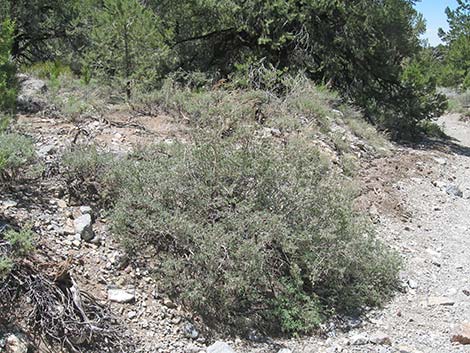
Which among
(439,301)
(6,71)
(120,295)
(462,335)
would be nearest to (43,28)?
(6,71)

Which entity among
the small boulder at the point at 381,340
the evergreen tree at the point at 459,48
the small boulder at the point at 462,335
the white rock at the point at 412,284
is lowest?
the small boulder at the point at 381,340

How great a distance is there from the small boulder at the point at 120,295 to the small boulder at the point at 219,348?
0.70 metres

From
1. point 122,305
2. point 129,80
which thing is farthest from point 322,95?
point 122,305

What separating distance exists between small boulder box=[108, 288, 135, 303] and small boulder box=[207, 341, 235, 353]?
70cm

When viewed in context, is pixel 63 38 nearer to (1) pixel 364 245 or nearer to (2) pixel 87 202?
(2) pixel 87 202

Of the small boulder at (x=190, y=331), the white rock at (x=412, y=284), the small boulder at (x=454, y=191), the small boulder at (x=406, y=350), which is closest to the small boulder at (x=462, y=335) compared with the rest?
the small boulder at (x=406, y=350)

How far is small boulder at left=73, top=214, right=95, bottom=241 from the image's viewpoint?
4242 millimetres

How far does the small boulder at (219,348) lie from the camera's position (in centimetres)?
367

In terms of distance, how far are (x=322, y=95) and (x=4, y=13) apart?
21.4 ft

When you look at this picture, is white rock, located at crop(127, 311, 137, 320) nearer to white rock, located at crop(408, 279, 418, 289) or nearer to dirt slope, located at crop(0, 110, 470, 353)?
dirt slope, located at crop(0, 110, 470, 353)

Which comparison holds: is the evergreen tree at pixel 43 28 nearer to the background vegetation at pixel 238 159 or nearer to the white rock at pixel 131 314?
the background vegetation at pixel 238 159

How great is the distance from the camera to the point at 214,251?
13.5 ft

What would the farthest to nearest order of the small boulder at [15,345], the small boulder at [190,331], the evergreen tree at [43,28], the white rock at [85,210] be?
the evergreen tree at [43,28] < the white rock at [85,210] < the small boulder at [190,331] < the small boulder at [15,345]

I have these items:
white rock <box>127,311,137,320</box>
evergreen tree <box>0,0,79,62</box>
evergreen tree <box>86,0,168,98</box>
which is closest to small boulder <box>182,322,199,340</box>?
white rock <box>127,311,137,320</box>
